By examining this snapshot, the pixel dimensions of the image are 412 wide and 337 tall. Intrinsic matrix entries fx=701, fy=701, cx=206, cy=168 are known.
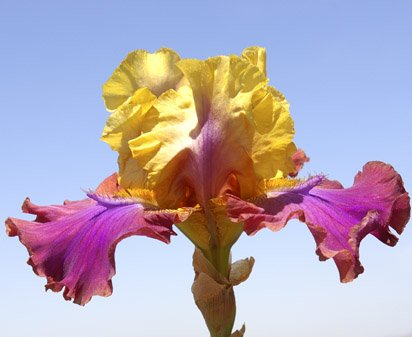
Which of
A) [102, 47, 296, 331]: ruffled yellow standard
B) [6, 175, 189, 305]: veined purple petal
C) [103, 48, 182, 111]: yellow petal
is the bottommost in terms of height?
[6, 175, 189, 305]: veined purple petal

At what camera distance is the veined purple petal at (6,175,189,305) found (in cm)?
350

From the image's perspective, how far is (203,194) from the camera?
12.1 feet

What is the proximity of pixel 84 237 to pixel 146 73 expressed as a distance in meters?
0.98

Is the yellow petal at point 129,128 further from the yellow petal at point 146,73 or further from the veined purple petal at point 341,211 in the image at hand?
the veined purple petal at point 341,211

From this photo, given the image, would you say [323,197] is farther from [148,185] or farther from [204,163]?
[148,185]

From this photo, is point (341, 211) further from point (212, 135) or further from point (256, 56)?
point (256, 56)

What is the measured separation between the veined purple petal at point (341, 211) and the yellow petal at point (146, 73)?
0.85 metres

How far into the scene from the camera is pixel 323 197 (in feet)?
13.5

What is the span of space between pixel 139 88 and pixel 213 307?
4.24 feet

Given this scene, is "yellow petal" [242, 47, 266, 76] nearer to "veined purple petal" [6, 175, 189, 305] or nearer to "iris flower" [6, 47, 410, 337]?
"iris flower" [6, 47, 410, 337]

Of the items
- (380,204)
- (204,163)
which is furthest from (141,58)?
(380,204)

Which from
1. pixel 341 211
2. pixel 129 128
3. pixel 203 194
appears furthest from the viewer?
pixel 341 211

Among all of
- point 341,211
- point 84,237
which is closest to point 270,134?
point 341,211

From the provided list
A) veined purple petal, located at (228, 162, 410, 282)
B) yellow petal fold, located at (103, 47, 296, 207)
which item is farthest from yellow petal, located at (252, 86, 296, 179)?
veined purple petal, located at (228, 162, 410, 282)
